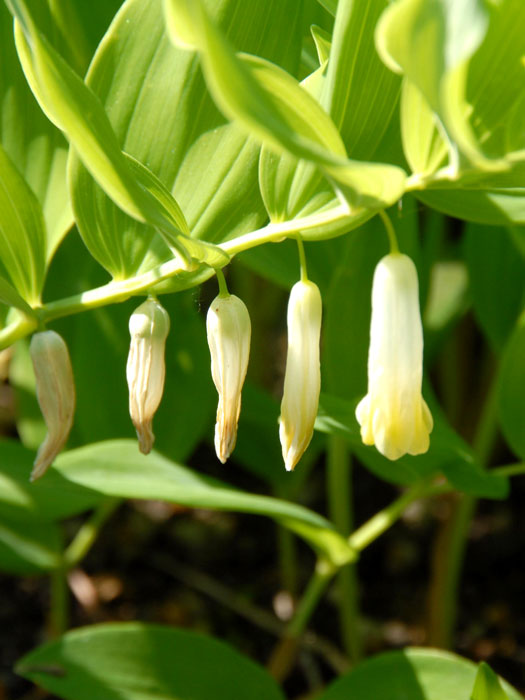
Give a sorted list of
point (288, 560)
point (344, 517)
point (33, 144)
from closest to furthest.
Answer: point (33, 144) → point (344, 517) → point (288, 560)

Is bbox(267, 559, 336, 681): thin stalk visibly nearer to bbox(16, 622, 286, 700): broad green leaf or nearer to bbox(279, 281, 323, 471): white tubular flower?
bbox(16, 622, 286, 700): broad green leaf

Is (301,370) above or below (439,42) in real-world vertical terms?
below

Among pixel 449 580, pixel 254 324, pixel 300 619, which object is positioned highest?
pixel 254 324

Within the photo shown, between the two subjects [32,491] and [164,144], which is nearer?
[164,144]

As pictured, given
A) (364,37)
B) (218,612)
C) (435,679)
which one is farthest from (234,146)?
(218,612)

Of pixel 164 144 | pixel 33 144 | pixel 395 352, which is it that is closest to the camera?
pixel 395 352

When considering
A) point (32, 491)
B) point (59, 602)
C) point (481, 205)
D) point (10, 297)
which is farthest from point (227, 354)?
point (59, 602)

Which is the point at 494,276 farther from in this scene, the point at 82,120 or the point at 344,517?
the point at 82,120
